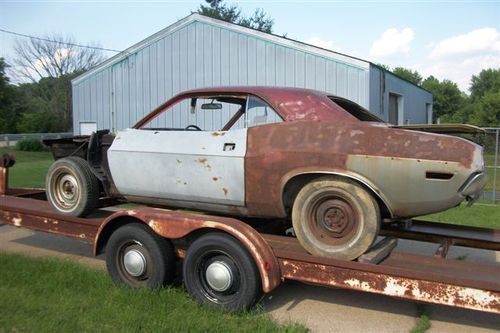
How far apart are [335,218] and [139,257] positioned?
5.92ft

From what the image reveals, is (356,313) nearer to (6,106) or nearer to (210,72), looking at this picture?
(210,72)

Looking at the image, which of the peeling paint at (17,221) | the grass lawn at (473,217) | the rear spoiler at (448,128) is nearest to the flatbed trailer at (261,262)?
the peeling paint at (17,221)

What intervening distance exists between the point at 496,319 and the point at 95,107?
59.3 ft

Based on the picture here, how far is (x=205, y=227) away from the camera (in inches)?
172

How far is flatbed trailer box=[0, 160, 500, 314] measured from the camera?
3717 millimetres

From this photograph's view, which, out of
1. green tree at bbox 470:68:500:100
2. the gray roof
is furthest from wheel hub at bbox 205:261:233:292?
green tree at bbox 470:68:500:100

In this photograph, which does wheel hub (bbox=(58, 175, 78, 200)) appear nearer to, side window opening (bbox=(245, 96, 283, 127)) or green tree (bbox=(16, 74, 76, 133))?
side window opening (bbox=(245, 96, 283, 127))

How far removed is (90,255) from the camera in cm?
625

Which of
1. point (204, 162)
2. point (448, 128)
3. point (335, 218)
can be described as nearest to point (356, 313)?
point (335, 218)

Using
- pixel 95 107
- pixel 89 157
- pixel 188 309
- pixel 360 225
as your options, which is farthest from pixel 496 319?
pixel 95 107

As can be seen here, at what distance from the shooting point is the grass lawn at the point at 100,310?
3852mm

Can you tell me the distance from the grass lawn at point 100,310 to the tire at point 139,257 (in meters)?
0.13

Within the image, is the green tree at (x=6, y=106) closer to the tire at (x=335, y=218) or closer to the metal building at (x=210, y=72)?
the metal building at (x=210, y=72)

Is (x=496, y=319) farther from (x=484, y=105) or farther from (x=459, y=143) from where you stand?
(x=484, y=105)
